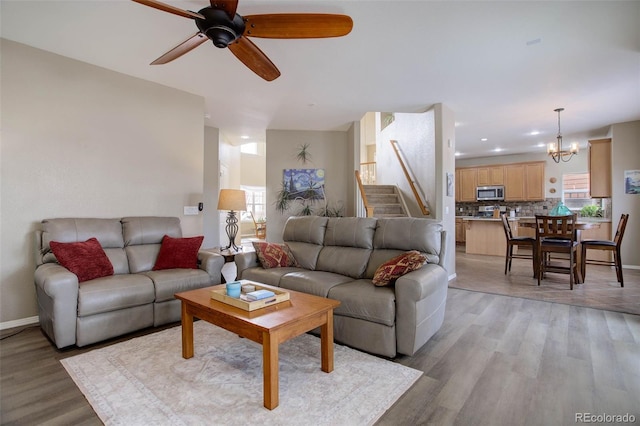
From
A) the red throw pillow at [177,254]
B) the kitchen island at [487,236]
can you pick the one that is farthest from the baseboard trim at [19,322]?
the kitchen island at [487,236]

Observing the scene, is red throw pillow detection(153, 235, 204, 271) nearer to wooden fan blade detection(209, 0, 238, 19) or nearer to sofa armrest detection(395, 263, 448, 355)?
sofa armrest detection(395, 263, 448, 355)

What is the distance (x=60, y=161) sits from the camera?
3250 millimetres

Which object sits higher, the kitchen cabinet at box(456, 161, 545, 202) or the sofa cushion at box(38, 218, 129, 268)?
the kitchen cabinet at box(456, 161, 545, 202)

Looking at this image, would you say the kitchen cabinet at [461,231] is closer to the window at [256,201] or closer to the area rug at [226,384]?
the window at [256,201]

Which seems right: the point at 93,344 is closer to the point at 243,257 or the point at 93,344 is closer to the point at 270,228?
the point at 243,257

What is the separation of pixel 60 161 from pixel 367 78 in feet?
11.8

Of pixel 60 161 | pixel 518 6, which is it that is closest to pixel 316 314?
pixel 518 6

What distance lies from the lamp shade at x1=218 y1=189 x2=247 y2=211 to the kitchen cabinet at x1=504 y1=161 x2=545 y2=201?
7.66 metres

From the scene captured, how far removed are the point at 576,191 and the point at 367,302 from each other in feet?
28.2

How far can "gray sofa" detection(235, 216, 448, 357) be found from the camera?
2291mm

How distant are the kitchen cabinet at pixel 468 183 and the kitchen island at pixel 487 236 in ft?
6.52

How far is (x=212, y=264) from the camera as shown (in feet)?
10.9

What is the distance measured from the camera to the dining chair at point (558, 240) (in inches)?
170

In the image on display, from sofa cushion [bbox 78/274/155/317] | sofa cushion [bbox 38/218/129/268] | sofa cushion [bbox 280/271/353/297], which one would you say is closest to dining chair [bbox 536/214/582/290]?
sofa cushion [bbox 280/271/353/297]
